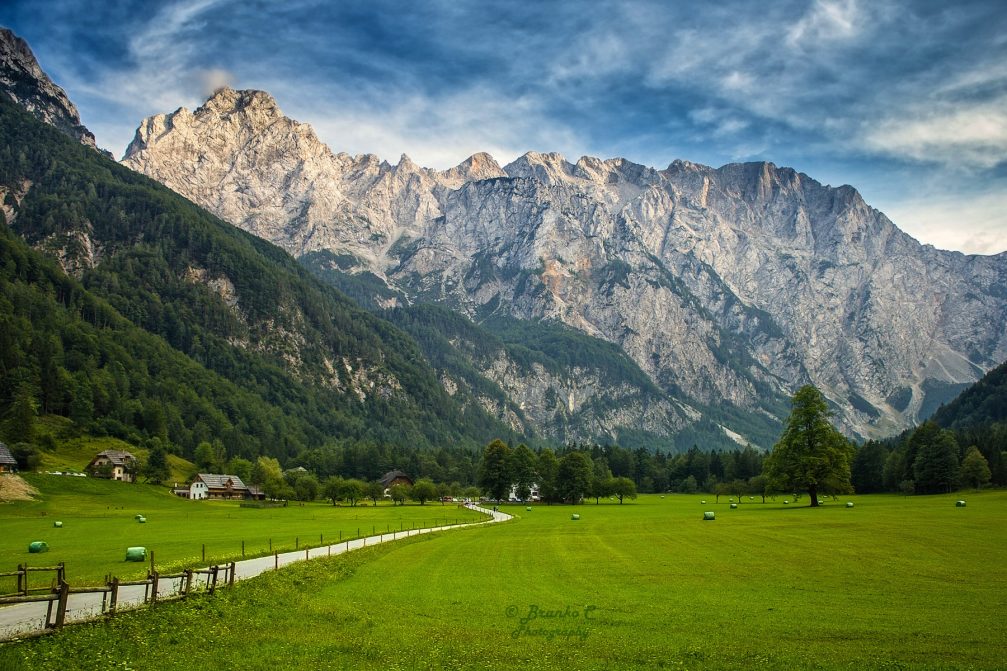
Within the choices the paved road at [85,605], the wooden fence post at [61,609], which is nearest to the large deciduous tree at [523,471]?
the paved road at [85,605]

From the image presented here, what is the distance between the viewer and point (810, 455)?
338 ft

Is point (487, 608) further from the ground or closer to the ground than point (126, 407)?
closer to the ground

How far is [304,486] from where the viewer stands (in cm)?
17050

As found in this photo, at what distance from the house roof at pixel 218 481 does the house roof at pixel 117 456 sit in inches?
749

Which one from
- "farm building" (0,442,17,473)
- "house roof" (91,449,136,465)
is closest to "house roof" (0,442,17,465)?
"farm building" (0,442,17,473)

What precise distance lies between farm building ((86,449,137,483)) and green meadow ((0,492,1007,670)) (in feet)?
Answer: 349

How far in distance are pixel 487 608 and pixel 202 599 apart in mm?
12458

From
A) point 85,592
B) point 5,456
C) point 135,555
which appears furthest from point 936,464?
point 5,456

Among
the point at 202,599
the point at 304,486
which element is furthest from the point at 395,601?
the point at 304,486

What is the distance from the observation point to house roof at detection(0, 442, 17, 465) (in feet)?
375

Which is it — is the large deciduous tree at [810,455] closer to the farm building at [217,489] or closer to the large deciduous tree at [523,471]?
the large deciduous tree at [523,471]

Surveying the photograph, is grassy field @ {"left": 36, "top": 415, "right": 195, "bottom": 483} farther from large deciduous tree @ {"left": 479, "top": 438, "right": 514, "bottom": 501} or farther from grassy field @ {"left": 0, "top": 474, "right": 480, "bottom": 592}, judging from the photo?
large deciduous tree @ {"left": 479, "top": 438, "right": 514, "bottom": 501}

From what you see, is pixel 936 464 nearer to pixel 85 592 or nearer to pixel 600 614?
pixel 600 614

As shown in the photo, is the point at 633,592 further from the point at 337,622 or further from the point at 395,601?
the point at 337,622
